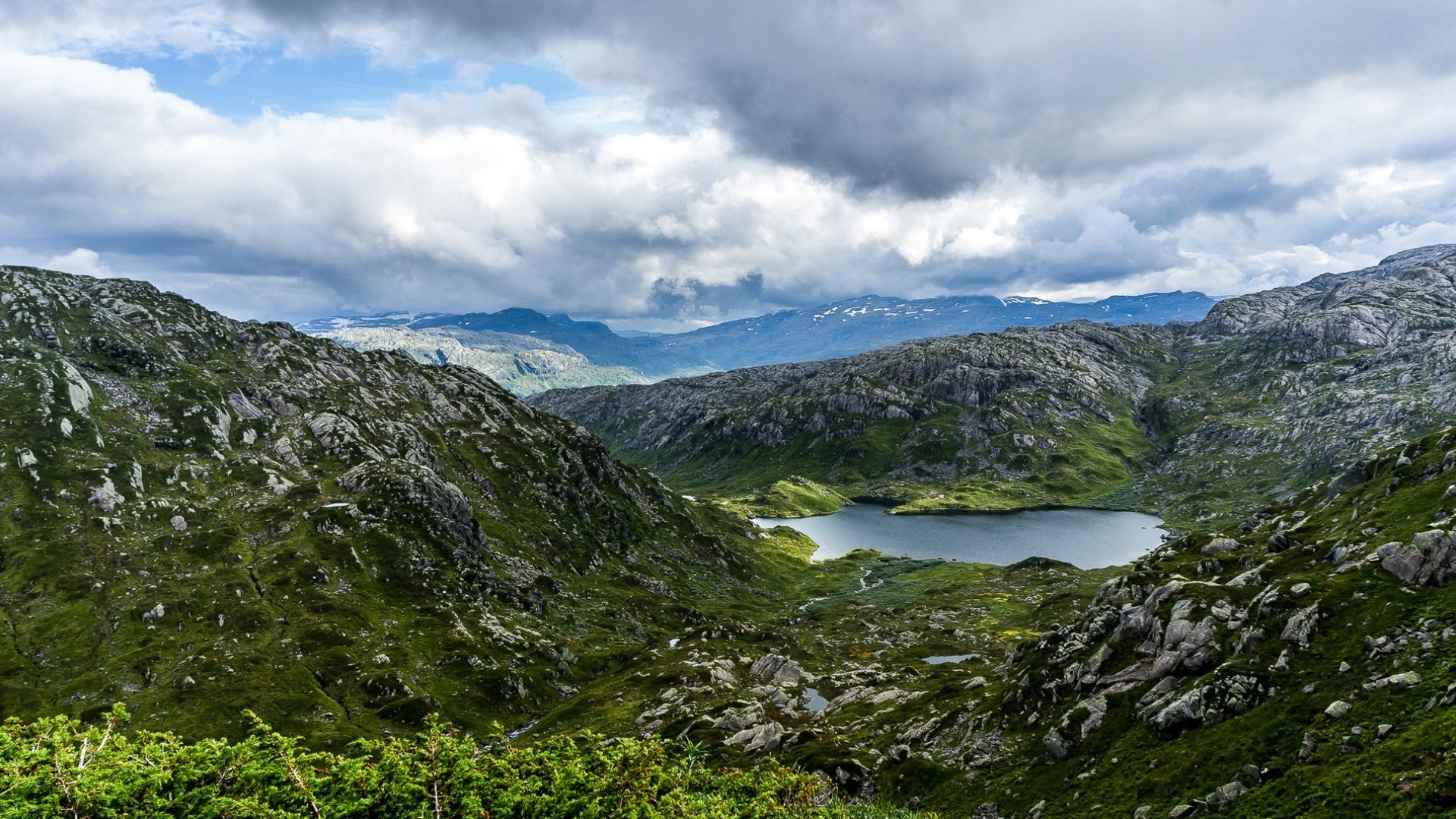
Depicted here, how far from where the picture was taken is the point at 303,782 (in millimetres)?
31672

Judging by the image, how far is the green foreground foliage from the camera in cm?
2722

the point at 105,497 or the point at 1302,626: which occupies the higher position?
the point at 105,497

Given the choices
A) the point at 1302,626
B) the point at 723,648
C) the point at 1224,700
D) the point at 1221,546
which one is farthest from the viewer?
the point at 723,648

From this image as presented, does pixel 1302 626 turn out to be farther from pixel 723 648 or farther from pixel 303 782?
pixel 723 648

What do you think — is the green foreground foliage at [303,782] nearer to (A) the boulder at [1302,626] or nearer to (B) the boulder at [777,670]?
(A) the boulder at [1302,626]

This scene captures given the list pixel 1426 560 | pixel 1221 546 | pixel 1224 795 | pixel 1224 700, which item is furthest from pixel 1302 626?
pixel 1221 546

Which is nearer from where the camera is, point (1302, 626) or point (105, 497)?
point (1302, 626)

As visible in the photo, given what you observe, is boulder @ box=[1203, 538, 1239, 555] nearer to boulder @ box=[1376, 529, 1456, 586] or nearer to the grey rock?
boulder @ box=[1376, 529, 1456, 586]

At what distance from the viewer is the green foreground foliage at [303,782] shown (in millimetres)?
27219

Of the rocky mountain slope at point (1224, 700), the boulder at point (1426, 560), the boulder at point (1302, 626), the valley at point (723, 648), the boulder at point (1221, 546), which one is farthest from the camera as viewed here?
the boulder at point (1221, 546)

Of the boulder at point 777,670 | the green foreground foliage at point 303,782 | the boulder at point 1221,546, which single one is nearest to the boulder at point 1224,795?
the green foreground foliage at point 303,782

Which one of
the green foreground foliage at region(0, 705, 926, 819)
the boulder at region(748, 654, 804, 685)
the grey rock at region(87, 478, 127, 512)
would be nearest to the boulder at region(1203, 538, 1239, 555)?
the green foreground foliage at region(0, 705, 926, 819)

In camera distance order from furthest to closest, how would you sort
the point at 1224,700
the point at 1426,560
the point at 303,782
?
the point at 1426,560, the point at 1224,700, the point at 303,782

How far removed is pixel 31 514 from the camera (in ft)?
486
